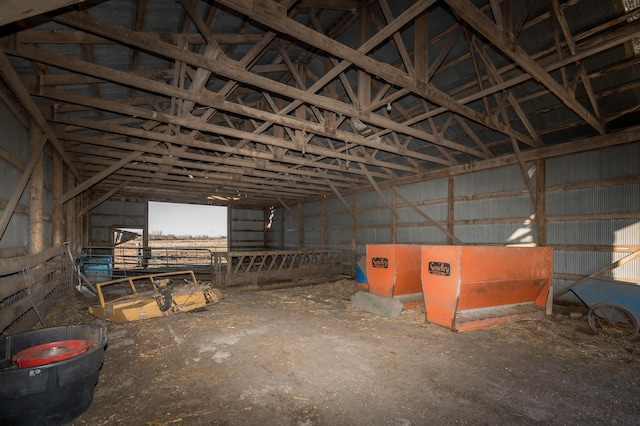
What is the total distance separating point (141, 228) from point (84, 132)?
35.5 ft

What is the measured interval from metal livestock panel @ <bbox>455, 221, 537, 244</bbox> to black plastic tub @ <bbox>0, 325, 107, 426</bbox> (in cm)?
984

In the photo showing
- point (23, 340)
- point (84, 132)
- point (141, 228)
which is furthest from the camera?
point (141, 228)

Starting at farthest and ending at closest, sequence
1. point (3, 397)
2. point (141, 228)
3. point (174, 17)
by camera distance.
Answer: point (141, 228) → point (174, 17) → point (3, 397)

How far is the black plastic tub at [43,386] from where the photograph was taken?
247 centimetres

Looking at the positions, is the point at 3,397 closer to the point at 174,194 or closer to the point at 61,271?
the point at 61,271

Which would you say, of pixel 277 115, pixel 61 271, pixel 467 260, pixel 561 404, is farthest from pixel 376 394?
pixel 61 271

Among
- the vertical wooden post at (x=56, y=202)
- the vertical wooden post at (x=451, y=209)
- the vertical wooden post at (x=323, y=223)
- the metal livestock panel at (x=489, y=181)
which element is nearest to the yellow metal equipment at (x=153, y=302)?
the vertical wooden post at (x=56, y=202)

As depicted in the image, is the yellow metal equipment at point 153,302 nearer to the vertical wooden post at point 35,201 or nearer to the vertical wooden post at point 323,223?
the vertical wooden post at point 35,201

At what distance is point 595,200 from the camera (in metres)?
7.27

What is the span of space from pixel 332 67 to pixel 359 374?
20.9ft

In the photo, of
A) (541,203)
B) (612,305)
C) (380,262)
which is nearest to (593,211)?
(541,203)

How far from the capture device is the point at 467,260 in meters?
5.71

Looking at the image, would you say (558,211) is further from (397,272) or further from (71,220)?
(71,220)

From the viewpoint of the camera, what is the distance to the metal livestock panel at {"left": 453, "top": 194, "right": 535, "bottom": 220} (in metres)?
8.67
